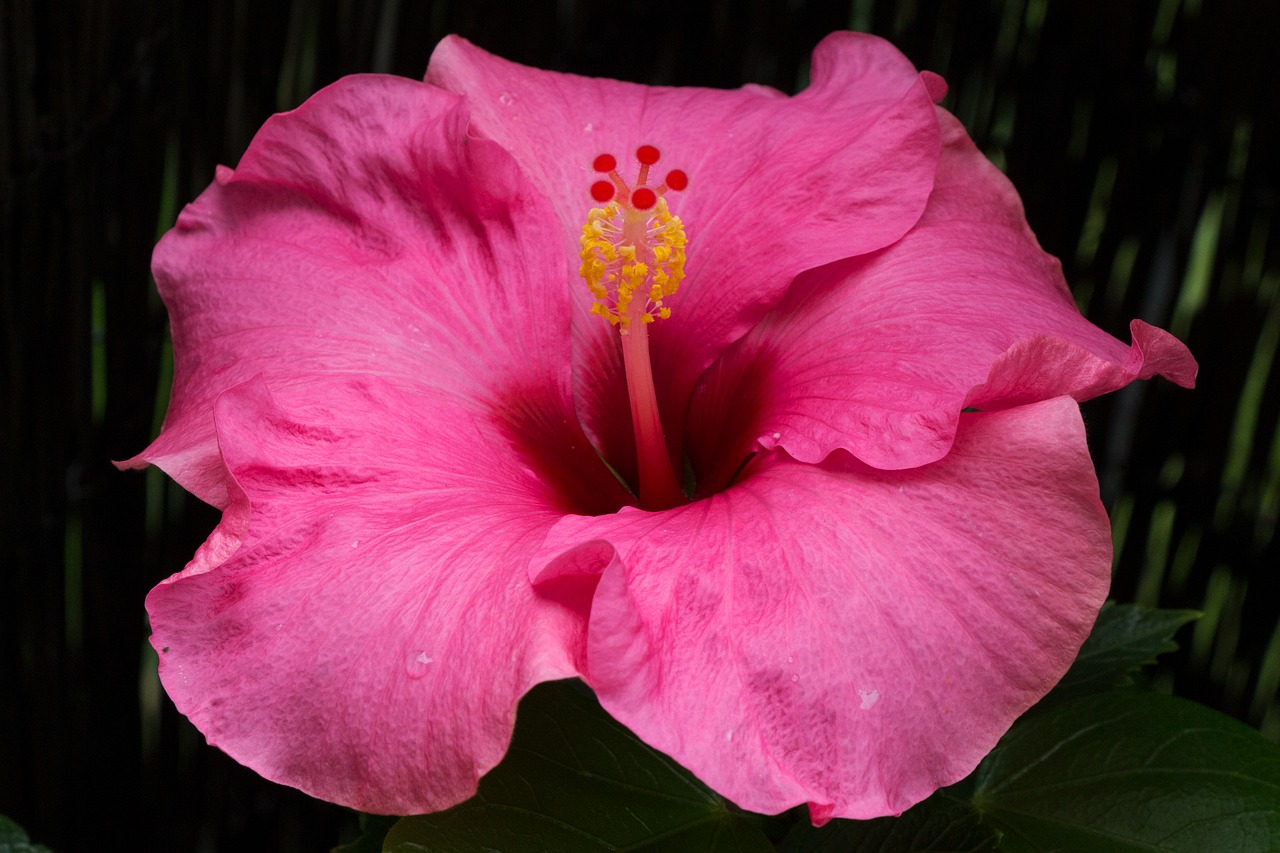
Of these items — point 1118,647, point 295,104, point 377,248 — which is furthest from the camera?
point 295,104

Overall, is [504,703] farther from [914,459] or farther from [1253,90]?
[1253,90]

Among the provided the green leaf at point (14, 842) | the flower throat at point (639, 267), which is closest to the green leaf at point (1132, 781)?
the flower throat at point (639, 267)

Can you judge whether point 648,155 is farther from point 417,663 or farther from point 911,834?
point 911,834

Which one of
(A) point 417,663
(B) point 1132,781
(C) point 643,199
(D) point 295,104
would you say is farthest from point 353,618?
(D) point 295,104

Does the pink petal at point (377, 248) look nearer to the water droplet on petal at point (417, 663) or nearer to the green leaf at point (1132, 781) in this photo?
the water droplet on petal at point (417, 663)

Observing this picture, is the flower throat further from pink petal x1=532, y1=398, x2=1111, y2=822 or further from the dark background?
the dark background

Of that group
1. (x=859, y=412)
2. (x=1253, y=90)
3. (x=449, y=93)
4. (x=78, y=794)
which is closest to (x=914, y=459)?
(x=859, y=412)

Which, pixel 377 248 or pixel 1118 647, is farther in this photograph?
pixel 1118 647
